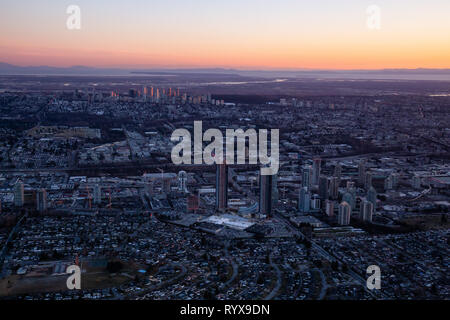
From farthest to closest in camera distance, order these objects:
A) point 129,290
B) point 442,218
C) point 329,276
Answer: point 442,218 < point 329,276 < point 129,290

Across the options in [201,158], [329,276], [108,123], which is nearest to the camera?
[329,276]

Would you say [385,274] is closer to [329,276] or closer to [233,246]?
[329,276]

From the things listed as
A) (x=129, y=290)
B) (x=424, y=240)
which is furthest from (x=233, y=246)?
(x=424, y=240)

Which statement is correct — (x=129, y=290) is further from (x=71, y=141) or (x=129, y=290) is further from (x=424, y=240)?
(x=71, y=141)

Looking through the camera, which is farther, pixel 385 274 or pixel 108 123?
pixel 108 123
